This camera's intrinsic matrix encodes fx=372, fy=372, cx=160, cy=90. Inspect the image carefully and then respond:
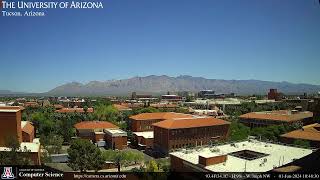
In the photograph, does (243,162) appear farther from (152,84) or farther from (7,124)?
(152,84)

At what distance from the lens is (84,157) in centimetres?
1459

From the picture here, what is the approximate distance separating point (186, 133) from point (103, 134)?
5655 millimetres

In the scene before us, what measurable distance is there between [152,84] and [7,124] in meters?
170

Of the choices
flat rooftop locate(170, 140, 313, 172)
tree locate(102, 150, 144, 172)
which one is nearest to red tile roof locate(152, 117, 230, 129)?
tree locate(102, 150, 144, 172)

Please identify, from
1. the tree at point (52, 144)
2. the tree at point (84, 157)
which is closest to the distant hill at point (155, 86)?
the tree at point (52, 144)

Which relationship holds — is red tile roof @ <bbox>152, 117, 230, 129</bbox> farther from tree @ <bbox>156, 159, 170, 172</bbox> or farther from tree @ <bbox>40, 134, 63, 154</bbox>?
tree @ <bbox>40, 134, 63, 154</bbox>

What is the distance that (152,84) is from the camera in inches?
7274

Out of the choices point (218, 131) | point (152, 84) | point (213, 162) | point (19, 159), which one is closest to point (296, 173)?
point (213, 162)

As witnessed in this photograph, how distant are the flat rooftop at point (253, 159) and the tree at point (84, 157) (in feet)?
10.2

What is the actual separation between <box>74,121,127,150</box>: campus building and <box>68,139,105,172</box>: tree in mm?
7593

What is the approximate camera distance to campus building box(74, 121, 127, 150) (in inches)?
890

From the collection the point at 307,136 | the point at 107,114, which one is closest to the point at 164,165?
the point at 307,136

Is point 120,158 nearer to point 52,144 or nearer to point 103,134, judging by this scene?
point 52,144

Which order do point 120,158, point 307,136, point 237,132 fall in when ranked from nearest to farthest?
point 120,158, point 307,136, point 237,132
